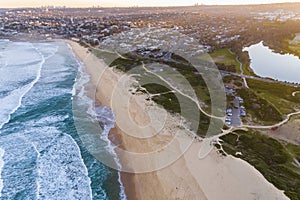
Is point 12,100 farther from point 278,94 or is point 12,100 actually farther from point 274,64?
point 274,64

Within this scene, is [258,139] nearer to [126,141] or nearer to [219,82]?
[126,141]

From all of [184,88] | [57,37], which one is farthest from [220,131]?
[57,37]

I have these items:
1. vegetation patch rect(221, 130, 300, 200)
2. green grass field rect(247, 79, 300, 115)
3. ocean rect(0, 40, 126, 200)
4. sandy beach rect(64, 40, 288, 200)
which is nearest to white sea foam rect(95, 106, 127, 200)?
ocean rect(0, 40, 126, 200)

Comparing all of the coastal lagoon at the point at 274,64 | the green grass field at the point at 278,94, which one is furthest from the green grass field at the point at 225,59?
the green grass field at the point at 278,94

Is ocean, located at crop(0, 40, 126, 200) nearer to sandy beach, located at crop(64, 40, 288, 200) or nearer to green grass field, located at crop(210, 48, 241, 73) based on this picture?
sandy beach, located at crop(64, 40, 288, 200)

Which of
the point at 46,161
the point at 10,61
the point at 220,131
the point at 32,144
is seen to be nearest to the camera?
the point at 46,161
